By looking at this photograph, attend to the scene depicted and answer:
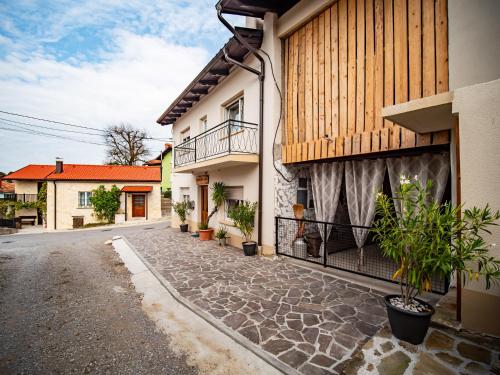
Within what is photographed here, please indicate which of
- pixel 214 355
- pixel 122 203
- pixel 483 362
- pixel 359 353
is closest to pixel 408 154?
pixel 483 362

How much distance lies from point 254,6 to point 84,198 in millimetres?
19640

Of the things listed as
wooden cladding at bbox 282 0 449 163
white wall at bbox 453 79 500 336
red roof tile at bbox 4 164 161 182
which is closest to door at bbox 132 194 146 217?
red roof tile at bbox 4 164 161 182

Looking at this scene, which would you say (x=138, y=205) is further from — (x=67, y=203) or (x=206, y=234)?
(x=206, y=234)

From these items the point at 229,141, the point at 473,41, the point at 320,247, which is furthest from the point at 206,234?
the point at 473,41

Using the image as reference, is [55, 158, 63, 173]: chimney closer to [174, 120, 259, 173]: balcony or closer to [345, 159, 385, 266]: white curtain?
[174, 120, 259, 173]: balcony

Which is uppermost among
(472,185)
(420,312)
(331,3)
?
(331,3)

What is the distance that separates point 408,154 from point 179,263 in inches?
232

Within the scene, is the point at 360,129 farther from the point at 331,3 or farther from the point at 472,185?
the point at 331,3

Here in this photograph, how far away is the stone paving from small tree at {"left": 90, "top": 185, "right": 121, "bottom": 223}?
815 inches

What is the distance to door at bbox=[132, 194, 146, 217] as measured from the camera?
1980cm

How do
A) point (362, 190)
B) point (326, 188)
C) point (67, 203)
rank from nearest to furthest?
point (362, 190) → point (326, 188) → point (67, 203)

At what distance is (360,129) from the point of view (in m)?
4.71

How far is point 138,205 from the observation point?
65.6 ft

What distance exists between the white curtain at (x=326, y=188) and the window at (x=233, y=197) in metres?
2.74
